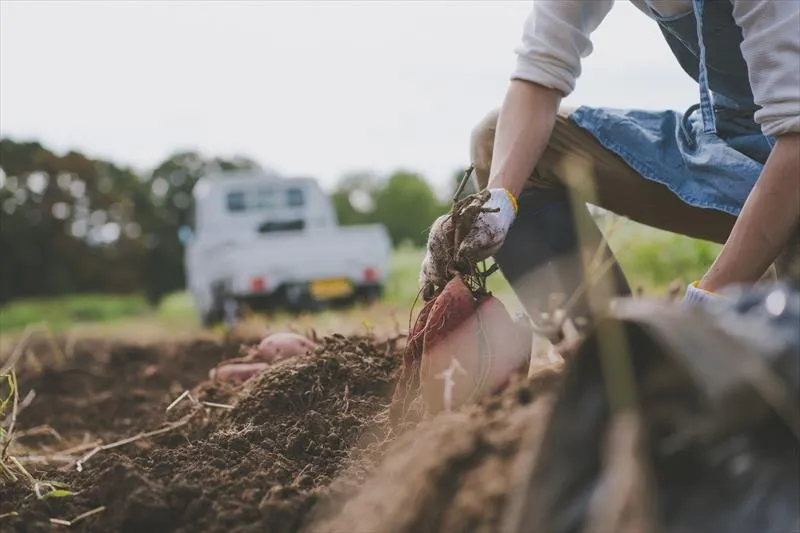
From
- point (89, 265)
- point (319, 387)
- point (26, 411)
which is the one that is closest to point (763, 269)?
point (319, 387)

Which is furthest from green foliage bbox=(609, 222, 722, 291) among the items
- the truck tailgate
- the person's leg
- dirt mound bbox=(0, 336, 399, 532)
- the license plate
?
dirt mound bbox=(0, 336, 399, 532)

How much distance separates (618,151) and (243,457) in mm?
1202

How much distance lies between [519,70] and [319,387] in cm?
88

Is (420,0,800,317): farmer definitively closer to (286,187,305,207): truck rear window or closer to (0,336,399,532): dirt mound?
(0,336,399,532): dirt mound

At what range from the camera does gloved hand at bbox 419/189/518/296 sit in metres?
1.66

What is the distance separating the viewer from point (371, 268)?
927 centimetres

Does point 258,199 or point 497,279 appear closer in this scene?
point 497,279

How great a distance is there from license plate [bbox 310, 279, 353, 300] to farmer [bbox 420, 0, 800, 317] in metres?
6.82

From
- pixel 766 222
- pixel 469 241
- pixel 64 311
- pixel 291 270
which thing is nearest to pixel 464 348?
pixel 469 241

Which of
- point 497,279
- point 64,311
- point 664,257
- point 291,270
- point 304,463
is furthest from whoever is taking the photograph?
point 64,311

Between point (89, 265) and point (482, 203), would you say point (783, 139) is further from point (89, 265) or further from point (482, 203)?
point (89, 265)

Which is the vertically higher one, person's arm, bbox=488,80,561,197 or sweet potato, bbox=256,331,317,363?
person's arm, bbox=488,80,561,197

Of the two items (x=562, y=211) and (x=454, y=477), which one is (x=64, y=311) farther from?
(x=454, y=477)

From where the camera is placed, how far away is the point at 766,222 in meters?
1.43
